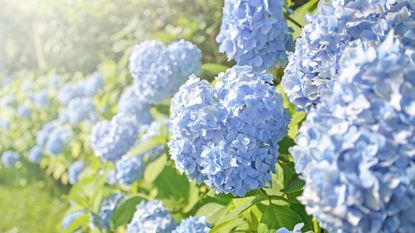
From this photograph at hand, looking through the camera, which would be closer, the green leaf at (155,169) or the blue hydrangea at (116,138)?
the green leaf at (155,169)

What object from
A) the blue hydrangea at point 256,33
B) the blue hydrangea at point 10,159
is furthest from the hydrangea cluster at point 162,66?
the blue hydrangea at point 10,159

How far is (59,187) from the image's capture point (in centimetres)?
576

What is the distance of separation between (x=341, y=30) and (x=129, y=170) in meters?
1.78

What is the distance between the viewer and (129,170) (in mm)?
3078

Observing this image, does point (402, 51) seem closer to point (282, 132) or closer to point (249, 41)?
point (282, 132)

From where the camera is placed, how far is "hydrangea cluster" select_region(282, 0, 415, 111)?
1.48 meters

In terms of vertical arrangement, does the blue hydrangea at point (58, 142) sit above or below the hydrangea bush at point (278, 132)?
below

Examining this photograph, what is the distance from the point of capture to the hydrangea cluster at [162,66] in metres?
3.00

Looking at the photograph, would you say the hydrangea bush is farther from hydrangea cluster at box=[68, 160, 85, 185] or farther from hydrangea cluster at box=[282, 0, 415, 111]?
hydrangea cluster at box=[68, 160, 85, 185]

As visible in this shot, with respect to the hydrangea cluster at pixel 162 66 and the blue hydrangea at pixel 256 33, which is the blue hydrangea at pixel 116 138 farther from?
the blue hydrangea at pixel 256 33

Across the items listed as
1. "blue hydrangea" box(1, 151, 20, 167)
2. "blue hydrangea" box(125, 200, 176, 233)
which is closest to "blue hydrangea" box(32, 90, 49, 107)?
"blue hydrangea" box(1, 151, 20, 167)

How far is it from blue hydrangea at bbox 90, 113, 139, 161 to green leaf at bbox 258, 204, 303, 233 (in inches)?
63.6

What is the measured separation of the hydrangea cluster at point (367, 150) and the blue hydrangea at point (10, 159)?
555 cm

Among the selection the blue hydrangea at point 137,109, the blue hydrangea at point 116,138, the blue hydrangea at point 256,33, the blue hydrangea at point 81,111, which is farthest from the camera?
the blue hydrangea at point 81,111
